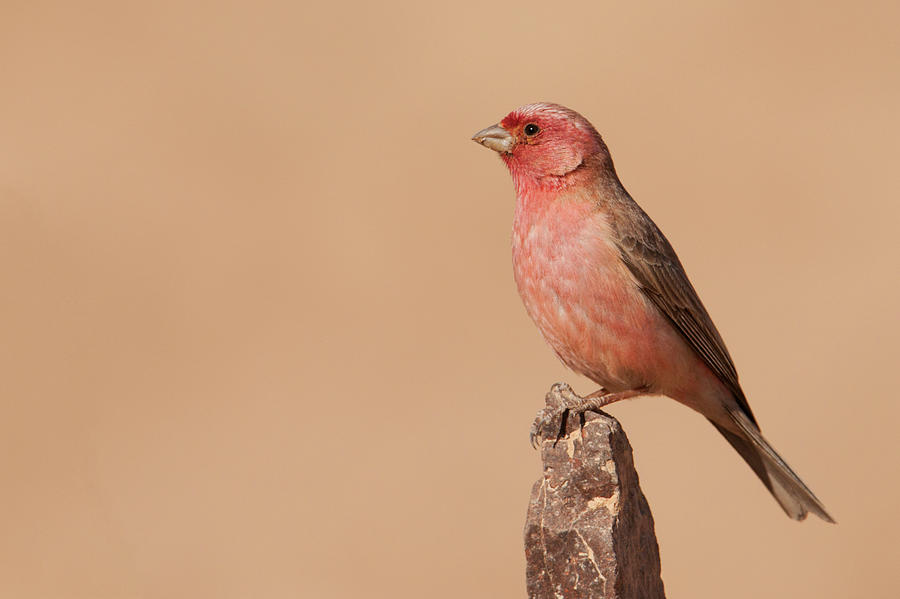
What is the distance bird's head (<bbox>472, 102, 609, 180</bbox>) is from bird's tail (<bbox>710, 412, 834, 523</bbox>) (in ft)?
6.50

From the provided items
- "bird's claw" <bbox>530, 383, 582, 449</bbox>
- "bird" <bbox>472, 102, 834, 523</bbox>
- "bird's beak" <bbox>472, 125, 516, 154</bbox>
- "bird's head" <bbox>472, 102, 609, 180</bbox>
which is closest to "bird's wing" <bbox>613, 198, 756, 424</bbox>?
"bird" <bbox>472, 102, 834, 523</bbox>

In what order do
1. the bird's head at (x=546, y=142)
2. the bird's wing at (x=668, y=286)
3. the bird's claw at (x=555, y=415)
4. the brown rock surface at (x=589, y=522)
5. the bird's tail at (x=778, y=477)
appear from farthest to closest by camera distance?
1. the bird's tail at (x=778, y=477)
2. the bird's head at (x=546, y=142)
3. the bird's wing at (x=668, y=286)
4. the bird's claw at (x=555, y=415)
5. the brown rock surface at (x=589, y=522)

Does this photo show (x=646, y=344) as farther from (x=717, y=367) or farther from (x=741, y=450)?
(x=741, y=450)

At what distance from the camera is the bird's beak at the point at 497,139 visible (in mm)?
6270

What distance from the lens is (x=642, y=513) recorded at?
498 centimetres

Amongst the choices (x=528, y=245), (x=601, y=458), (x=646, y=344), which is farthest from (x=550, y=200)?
(x=601, y=458)

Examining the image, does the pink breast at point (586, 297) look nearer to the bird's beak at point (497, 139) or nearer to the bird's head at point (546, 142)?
the bird's head at point (546, 142)

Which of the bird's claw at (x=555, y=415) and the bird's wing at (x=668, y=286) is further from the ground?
the bird's wing at (x=668, y=286)

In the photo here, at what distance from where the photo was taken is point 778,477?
6395 mm

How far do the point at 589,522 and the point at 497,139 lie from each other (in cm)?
270

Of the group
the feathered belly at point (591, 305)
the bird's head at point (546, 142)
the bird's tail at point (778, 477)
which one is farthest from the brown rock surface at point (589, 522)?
the bird's head at point (546, 142)

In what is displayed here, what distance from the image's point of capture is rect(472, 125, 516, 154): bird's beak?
627cm

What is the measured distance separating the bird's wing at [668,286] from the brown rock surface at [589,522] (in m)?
1.29

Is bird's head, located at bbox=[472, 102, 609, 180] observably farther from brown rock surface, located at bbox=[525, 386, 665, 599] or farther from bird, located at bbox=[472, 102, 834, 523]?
brown rock surface, located at bbox=[525, 386, 665, 599]
